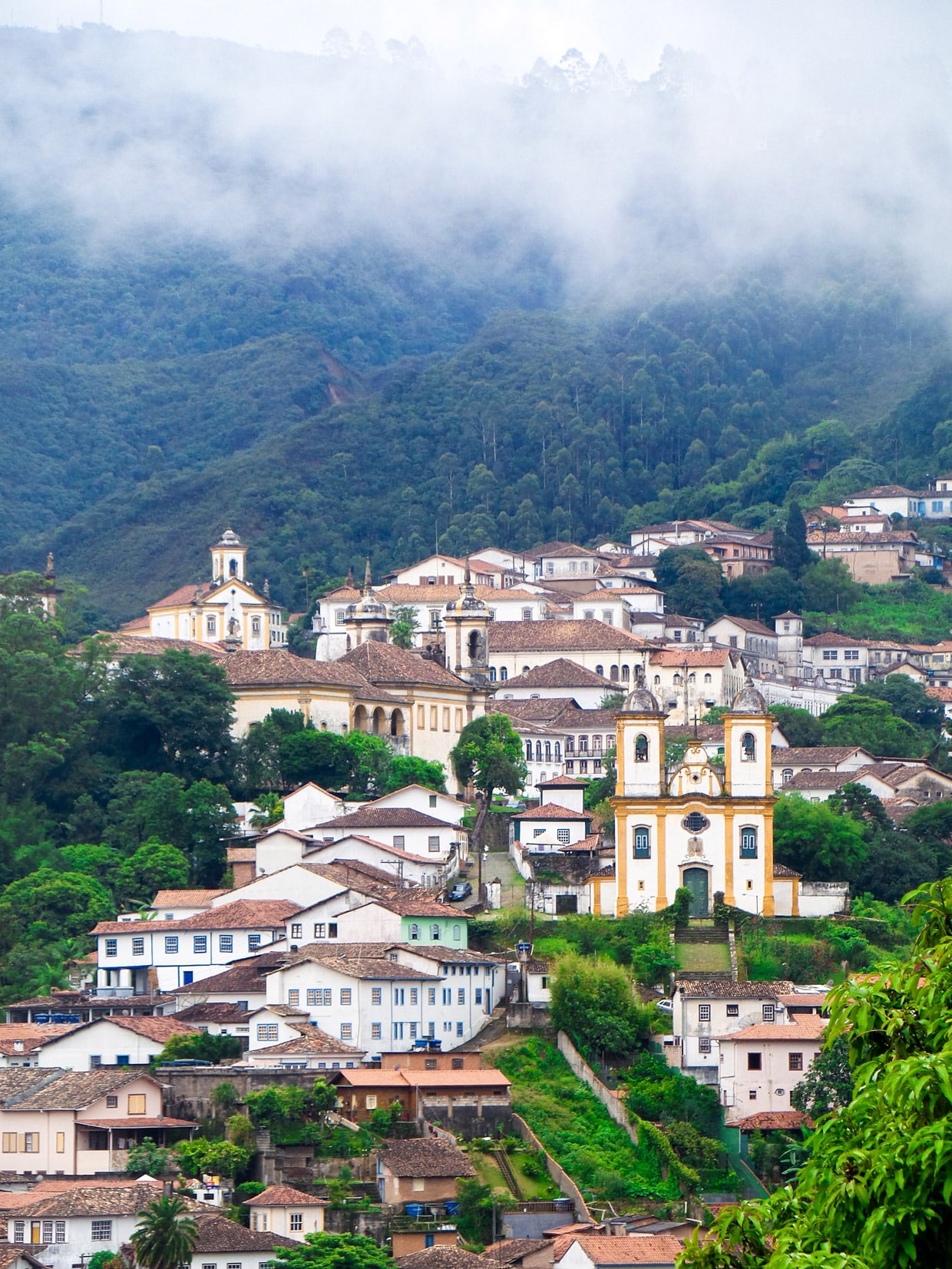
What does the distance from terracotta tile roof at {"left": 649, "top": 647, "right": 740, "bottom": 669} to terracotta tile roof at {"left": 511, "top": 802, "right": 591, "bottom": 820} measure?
1112 inches

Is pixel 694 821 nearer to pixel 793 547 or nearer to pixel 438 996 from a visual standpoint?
pixel 438 996

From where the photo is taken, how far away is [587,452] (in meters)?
156

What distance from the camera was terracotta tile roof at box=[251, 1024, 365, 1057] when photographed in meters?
51.9

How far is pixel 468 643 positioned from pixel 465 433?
71.7m

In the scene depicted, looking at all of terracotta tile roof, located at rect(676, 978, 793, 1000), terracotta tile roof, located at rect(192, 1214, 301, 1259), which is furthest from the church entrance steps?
terracotta tile roof, located at rect(192, 1214, 301, 1259)

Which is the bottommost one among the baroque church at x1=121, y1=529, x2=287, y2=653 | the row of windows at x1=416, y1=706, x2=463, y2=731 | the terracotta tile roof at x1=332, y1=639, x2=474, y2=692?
the row of windows at x1=416, y1=706, x2=463, y2=731

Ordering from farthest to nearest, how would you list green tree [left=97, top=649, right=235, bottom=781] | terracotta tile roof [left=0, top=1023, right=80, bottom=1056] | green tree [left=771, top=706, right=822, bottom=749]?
green tree [left=771, top=706, right=822, bottom=749]
green tree [left=97, top=649, right=235, bottom=781]
terracotta tile roof [left=0, top=1023, right=80, bottom=1056]

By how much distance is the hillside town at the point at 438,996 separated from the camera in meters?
46.3

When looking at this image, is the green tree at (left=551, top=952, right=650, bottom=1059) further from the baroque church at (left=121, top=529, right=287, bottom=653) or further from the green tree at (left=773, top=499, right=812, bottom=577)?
the green tree at (left=773, top=499, right=812, bottom=577)

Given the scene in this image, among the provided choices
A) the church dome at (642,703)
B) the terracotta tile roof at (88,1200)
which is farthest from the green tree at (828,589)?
the terracotta tile roof at (88,1200)

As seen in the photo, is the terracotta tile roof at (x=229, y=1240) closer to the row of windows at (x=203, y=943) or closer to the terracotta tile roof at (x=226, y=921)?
the row of windows at (x=203, y=943)

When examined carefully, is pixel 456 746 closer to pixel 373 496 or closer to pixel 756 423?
pixel 373 496

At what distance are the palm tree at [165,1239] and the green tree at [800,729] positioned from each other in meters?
48.5

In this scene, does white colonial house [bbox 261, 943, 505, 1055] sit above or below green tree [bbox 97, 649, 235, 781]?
below
